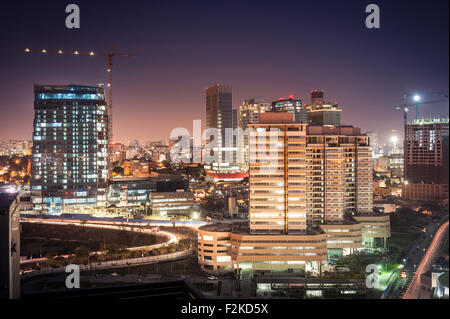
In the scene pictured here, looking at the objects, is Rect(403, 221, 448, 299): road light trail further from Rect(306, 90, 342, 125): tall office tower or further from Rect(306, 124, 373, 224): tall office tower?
Rect(306, 90, 342, 125): tall office tower

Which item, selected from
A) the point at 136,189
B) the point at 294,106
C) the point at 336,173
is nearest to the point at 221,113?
the point at 294,106

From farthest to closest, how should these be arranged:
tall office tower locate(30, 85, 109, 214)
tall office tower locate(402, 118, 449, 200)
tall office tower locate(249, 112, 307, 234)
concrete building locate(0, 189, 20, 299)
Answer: tall office tower locate(30, 85, 109, 214) → tall office tower locate(402, 118, 449, 200) → tall office tower locate(249, 112, 307, 234) → concrete building locate(0, 189, 20, 299)

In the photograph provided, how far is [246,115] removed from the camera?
98.8 feet

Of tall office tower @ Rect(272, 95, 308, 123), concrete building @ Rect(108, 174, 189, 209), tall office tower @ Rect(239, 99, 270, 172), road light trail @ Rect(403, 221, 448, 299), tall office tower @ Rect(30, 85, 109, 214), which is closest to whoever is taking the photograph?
road light trail @ Rect(403, 221, 448, 299)

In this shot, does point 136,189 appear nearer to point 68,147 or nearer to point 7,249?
point 68,147

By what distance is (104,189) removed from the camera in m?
15.2

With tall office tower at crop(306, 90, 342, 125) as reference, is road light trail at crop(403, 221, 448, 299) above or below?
below

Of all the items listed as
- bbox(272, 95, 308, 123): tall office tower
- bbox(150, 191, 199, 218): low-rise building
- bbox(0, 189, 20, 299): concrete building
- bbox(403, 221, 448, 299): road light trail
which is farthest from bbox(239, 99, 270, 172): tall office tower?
bbox(0, 189, 20, 299): concrete building

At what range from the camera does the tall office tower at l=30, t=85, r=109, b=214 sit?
14.6 meters

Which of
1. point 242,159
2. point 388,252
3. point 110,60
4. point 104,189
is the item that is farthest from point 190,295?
point 242,159

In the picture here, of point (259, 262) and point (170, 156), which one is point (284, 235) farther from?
point (170, 156)

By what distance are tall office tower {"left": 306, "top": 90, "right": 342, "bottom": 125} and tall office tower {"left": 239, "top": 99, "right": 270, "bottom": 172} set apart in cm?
570

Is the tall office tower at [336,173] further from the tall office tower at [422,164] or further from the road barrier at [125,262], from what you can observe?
the road barrier at [125,262]

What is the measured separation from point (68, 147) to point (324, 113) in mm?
13293
